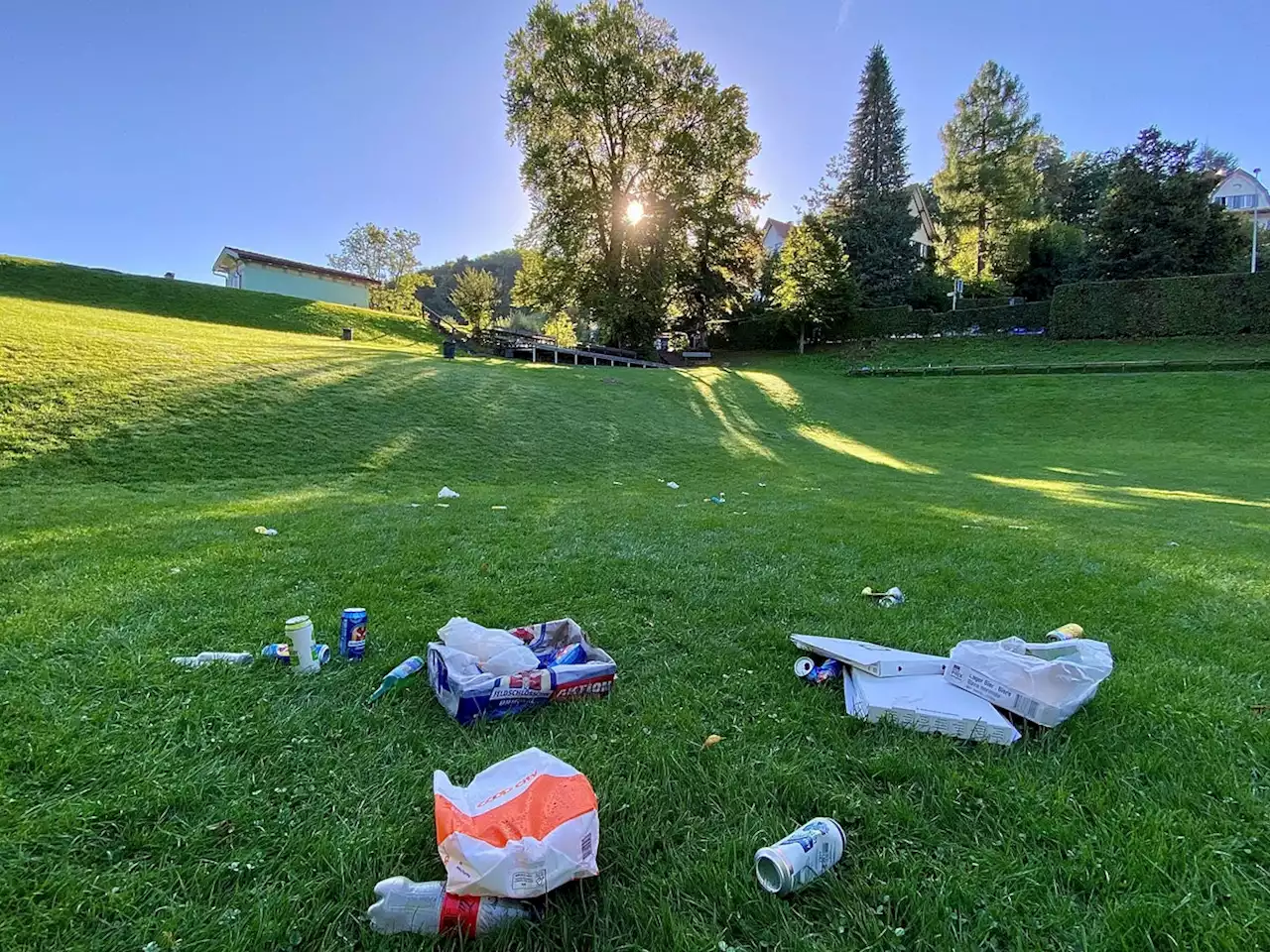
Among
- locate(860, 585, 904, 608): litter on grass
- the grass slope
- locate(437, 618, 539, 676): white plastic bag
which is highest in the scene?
the grass slope

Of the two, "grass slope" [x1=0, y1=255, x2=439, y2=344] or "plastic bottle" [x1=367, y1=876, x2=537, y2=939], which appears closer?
"plastic bottle" [x1=367, y1=876, x2=537, y2=939]

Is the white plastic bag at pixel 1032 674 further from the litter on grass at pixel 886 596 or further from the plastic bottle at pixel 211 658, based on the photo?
the plastic bottle at pixel 211 658

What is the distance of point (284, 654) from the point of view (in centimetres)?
225

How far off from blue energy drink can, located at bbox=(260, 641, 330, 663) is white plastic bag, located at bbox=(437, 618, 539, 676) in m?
0.42

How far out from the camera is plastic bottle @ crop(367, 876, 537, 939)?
1171 mm

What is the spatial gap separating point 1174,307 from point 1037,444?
455 inches

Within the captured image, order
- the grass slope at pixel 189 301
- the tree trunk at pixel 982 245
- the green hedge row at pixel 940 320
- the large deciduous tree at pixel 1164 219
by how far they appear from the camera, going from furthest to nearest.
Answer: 1. the tree trunk at pixel 982 245
2. the green hedge row at pixel 940 320
3. the large deciduous tree at pixel 1164 219
4. the grass slope at pixel 189 301

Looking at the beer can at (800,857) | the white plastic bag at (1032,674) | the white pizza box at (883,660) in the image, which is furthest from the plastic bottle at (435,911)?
the white plastic bag at (1032,674)

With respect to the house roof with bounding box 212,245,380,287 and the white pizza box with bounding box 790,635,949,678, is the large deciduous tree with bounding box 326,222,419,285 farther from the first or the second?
the white pizza box with bounding box 790,635,949,678

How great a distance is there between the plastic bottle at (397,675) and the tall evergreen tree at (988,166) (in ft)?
115

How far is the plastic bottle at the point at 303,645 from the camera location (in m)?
2.20

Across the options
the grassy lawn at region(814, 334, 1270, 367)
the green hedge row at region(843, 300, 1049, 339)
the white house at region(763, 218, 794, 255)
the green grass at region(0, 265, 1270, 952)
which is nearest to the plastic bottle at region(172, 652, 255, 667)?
the green grass at region(0, 265, 1270, 952)

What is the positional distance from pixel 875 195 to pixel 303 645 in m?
32.0

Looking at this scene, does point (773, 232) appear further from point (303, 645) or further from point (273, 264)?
point (303, 645)
